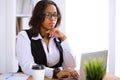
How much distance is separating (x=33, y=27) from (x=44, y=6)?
0.78ft

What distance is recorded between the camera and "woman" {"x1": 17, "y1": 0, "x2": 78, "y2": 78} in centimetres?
193

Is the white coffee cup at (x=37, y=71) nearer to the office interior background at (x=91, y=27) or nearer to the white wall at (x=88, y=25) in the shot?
the office interior background at (x=91, y=27)

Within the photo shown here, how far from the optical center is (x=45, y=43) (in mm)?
2064

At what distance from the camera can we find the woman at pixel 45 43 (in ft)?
6.32

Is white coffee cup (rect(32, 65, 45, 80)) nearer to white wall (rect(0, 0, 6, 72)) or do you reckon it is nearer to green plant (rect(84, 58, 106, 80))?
green plant (rect(84, 58, 106, 80))

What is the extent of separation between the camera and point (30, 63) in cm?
180

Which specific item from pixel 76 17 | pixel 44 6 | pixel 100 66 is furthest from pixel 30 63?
pixel 76 17

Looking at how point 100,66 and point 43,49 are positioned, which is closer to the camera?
point 100,66

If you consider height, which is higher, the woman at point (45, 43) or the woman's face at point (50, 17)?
the woman's face at point (50, 17)

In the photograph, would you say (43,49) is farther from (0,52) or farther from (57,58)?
(0,52)

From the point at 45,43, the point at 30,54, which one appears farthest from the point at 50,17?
the point at 30,54

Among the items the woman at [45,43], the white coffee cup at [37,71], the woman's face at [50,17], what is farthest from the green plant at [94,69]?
the woman's face at [50,17]

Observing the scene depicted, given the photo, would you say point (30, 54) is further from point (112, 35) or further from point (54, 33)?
point (112, 35)
